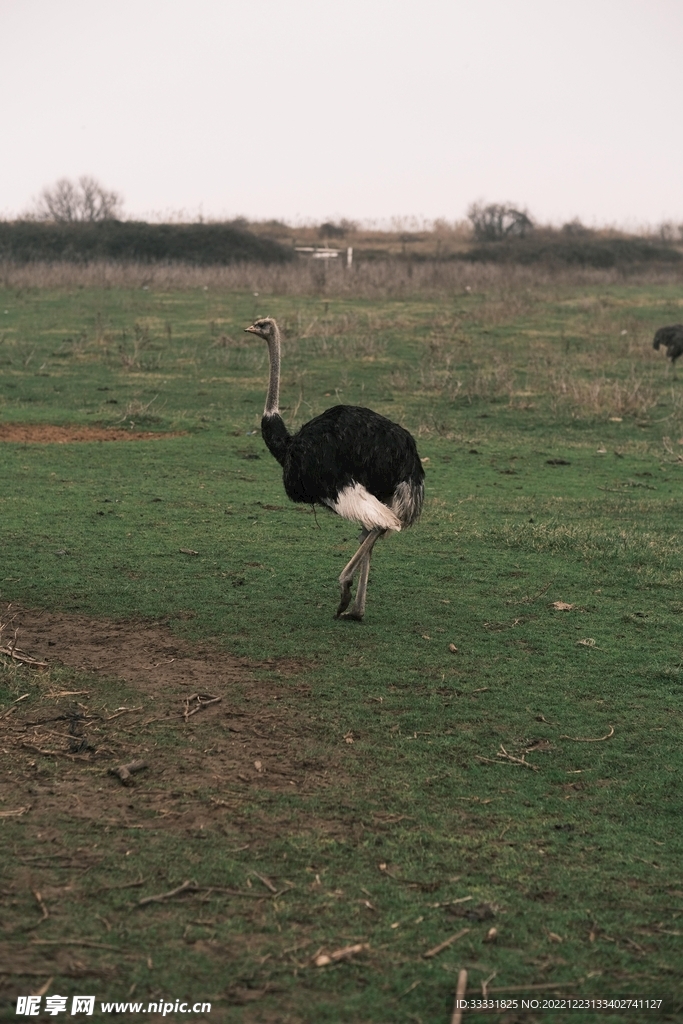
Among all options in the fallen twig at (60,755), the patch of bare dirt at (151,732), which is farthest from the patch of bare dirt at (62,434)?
the fallen twig at (60,755)

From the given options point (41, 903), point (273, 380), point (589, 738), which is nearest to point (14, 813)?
point (41, 903)

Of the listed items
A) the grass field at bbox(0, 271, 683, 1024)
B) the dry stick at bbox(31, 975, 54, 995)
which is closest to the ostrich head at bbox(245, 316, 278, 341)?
the grass field at bbox(0, 271, 683, 1024)

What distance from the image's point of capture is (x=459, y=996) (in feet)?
9.81

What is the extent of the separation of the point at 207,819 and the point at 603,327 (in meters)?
17.6

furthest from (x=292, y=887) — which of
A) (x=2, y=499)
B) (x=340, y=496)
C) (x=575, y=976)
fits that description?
(x=2, y=499)

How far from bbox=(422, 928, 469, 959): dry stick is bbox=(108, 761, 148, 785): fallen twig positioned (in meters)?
1.44

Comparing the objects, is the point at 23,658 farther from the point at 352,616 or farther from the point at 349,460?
the point at 349,460

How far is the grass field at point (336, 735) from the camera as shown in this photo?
319 cm

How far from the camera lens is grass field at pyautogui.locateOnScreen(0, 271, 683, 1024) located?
3.19 m

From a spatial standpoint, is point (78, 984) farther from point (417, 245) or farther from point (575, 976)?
point (417, 245)

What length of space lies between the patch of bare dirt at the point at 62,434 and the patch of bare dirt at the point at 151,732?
17.3ft

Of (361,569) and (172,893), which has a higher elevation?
(361,569)

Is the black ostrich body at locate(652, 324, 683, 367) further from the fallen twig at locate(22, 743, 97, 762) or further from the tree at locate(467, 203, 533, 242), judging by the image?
the tree at locate(467, 203, 533, 242)

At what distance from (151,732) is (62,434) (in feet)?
22.8
